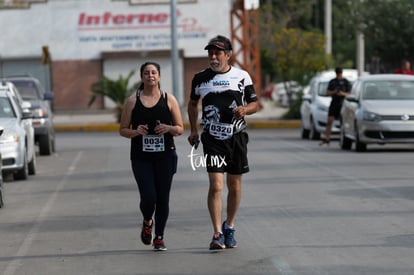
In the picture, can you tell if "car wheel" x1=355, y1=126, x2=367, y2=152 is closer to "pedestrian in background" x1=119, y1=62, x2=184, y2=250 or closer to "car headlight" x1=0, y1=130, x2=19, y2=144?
"car headlight" x1=0, y1=130, x2=19, y2=144

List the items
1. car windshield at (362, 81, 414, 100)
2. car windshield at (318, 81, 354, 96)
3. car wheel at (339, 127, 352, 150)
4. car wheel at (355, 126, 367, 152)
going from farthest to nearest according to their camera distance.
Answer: car windshield at (318, 81, 354, 96) → car wheel at (339, 127, 352, 150) → car windshield at (362, 81, 414, 100) → car wheel at (355, 126, 367, 152)

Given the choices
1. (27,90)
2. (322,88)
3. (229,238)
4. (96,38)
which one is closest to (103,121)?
(96,38)

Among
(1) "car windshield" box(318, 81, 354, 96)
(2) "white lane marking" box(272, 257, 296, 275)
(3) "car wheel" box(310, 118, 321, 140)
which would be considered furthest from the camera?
(1) "car windshield" box(318, 81, 354, 96)

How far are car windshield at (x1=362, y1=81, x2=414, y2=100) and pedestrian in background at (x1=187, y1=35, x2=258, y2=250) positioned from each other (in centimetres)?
1344

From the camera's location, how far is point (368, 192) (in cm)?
1538

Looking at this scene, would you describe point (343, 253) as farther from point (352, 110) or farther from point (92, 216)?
point (352, 110)

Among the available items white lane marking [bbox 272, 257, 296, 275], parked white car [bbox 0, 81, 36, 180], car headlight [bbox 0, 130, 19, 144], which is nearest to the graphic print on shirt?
white lane marking [bbox 272, 257, 296, 275]

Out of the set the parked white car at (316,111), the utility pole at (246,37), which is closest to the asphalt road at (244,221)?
the parked white car at (316,111)

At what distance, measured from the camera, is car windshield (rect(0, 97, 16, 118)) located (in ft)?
66.3

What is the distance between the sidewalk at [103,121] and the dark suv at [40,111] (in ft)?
32.1

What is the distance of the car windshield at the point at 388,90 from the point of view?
78.4 ft

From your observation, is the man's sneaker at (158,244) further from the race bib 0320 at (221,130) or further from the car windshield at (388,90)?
the car windshield at (388,90)

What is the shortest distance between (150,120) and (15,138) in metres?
8.70

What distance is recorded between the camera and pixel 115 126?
124ft
